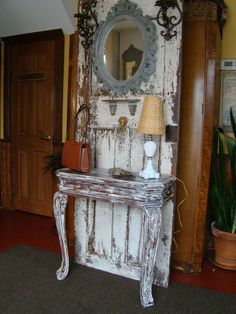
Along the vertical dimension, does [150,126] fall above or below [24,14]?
below

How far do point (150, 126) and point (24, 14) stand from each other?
7.63ft

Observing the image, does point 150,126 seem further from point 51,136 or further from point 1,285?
point 51,136

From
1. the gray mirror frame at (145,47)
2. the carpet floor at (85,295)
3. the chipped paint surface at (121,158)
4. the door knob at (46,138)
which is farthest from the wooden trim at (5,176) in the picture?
the gray mirror frame at (145,47)

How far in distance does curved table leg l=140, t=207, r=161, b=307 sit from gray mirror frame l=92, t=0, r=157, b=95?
98 cm

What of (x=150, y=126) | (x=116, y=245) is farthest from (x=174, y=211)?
(x=150, y=126)

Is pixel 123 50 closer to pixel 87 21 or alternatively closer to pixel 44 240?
pixel 87 21

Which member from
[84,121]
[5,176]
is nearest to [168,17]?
[84,121]

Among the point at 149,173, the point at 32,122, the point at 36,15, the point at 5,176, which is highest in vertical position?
the point at 36,15

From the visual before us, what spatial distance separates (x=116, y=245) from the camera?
8.45ft

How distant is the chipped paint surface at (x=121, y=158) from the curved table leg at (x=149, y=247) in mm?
313

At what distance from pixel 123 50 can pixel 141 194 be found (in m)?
1.16

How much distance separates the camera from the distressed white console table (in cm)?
206

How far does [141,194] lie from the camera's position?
2.06m

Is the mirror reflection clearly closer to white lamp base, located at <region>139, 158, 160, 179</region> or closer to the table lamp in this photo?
the table lamp
